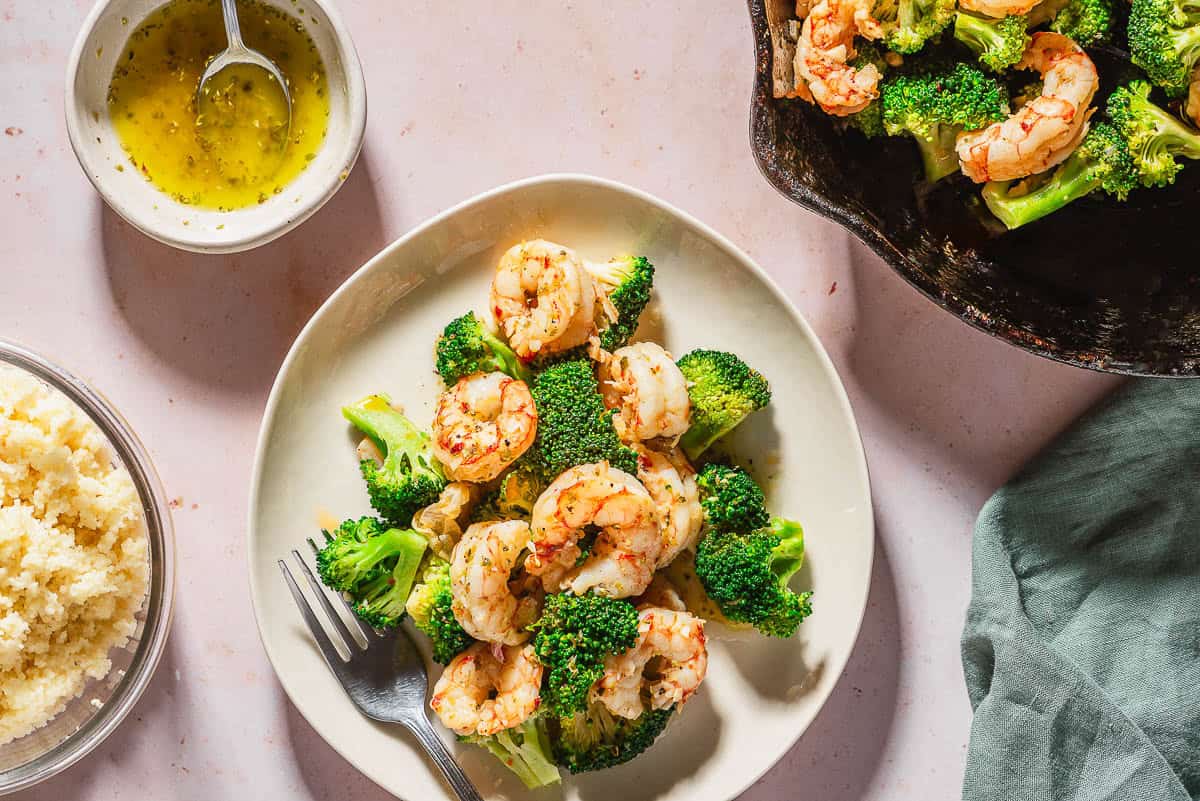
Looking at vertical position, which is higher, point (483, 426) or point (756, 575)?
point (483, 426)

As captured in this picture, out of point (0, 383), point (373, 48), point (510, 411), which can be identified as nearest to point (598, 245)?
point (510, 411)

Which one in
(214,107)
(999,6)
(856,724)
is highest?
(214,107)

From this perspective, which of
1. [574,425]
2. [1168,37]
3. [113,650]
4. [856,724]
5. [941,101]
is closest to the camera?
[1168,37]

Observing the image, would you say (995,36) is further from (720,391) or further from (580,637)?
(580,637)

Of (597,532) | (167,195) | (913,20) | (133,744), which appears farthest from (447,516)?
(913,20)

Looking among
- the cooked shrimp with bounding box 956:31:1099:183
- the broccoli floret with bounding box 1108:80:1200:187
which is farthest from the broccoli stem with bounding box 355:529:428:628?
the broccoli floret with bounding box 1108:80:1200:187

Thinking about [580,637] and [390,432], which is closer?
[580,637]

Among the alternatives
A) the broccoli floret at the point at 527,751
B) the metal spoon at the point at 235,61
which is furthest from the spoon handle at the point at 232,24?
the broccoli floret at the point at 527,751
